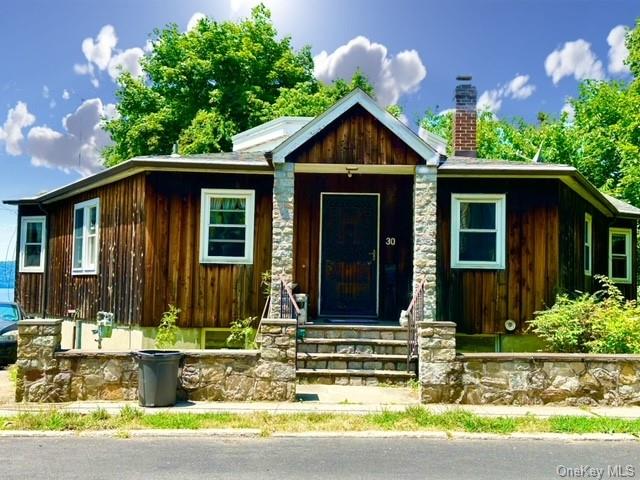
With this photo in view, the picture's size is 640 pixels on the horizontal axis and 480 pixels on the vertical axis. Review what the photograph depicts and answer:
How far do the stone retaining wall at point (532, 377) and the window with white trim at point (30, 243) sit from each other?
1376 centimetres

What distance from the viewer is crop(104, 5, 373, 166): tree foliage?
29.0 meters

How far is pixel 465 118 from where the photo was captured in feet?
50.0

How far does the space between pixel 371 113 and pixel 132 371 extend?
20.3 feet

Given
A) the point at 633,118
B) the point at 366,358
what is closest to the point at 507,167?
the point at 366,358

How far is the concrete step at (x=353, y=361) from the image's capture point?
9.88 m

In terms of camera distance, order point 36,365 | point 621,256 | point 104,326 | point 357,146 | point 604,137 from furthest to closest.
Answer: point 604,137
point 621,256
point 104,326
point 357,146
point 36,365

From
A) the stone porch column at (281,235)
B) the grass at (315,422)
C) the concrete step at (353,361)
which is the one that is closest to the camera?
the grass at (315,422)

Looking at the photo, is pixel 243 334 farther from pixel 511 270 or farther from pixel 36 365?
pixel 511 270

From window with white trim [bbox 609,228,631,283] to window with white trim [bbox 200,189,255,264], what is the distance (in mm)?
12162

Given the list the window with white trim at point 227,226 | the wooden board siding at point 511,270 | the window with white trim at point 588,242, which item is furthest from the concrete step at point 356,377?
the window with white trim at point 588,242

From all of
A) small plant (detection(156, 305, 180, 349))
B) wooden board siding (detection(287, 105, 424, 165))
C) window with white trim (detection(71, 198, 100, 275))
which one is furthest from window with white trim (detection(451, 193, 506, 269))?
window with white trim (detection(71, 198, 100, 275))

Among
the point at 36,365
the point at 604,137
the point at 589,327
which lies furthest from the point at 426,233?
the point at 604,137

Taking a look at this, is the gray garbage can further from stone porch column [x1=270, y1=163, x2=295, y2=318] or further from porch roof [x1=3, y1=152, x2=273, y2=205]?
porch roof [x1=3, y1=152, x2=273, y2=205]

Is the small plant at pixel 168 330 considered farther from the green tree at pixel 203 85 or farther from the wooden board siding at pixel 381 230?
the green tree at pixel 203 85
